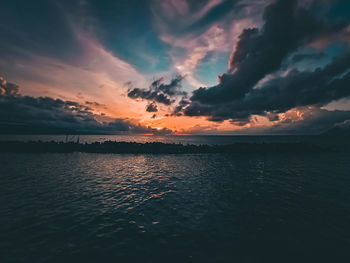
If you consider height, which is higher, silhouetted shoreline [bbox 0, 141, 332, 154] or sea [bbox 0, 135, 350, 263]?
silhouetted shoreline [bbox 0, 141, 332, 154]

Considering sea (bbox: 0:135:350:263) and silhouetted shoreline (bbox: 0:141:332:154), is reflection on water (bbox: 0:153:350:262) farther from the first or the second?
silhouetted shoreline (bbox: 0:141:332:154)

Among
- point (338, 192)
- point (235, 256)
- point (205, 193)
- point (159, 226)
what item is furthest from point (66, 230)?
point (338, 192)

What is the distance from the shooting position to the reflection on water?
7.37 metres

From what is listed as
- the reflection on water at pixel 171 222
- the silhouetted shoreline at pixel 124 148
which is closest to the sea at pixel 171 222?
the reflection on water at pixel 171 222

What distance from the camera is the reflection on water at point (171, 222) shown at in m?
7.37

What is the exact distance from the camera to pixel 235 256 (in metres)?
7.23

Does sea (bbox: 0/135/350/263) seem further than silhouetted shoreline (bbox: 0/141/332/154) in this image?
No

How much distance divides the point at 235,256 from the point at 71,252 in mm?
8547

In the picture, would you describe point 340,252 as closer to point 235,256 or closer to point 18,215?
point 235,256

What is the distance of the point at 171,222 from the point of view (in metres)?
10.1

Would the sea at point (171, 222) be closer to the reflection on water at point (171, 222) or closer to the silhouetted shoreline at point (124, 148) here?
the reflection on water at point (171, 222)

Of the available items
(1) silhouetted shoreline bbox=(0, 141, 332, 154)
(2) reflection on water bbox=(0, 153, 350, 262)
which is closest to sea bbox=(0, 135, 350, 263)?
(2) reflection on water bbox=(0, 153, 350, 262)

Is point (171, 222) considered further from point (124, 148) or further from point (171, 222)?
point (124, 148)

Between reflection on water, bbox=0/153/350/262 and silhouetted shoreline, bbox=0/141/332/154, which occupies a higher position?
silhouetted shoreline, bbox=0/141/332/154
